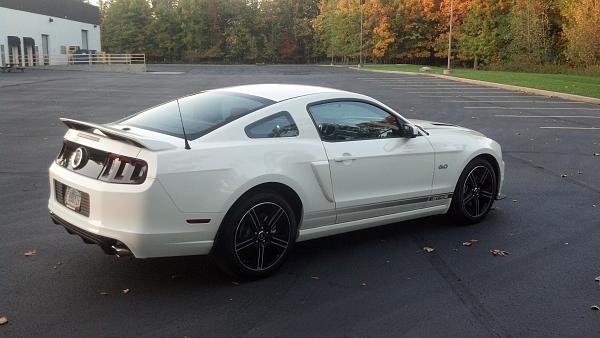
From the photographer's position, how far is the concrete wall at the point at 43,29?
44500mm

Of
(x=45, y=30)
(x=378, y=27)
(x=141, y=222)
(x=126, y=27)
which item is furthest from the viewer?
(x=126, y=27)

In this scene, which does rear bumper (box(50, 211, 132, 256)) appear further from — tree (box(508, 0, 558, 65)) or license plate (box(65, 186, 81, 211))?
tree (box(508, 0, 558, 65))

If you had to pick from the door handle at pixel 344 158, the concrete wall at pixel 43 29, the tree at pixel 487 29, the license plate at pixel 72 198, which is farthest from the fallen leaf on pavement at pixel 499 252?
the tree at pixel 487 29

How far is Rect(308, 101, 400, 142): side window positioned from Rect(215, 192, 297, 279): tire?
0.83m

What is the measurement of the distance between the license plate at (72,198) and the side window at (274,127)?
1.38 meters

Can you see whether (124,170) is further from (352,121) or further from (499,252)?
(499,252)

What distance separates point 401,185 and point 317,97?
117cm

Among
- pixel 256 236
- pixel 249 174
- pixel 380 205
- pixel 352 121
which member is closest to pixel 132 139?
pixel 249 174

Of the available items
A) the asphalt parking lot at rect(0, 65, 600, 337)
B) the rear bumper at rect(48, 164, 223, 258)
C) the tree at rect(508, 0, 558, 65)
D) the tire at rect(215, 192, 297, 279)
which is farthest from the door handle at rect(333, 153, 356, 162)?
the tree at rect(508, 0, 558, 65)

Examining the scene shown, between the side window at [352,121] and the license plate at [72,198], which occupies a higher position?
the side window at [352,121]

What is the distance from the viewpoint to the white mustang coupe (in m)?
4.11

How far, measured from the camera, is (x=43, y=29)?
5100 centimetres

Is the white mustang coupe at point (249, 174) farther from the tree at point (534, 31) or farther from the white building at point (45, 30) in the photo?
the tree at point (534, 31)

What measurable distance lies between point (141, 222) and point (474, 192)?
3.67m
